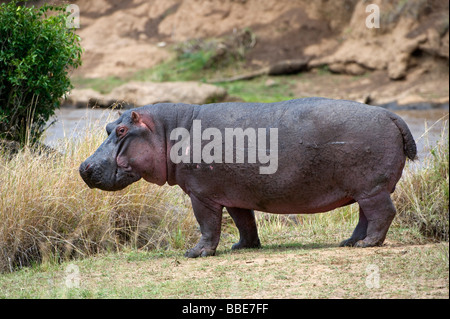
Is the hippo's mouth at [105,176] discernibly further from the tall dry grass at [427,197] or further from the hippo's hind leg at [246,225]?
the tall dry grass at [427,197]

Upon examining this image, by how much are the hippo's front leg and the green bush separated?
3087mm

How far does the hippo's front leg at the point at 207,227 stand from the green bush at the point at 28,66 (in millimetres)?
3087

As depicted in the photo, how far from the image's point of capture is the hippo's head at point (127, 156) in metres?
6.06

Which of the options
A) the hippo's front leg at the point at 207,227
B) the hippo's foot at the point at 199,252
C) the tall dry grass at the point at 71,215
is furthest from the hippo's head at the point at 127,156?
the tall dry grass at the point at 71,215

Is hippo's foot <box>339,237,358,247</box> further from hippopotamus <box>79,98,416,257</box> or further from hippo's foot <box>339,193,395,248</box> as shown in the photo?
hippo's foot <box>339,193,395,248</box>

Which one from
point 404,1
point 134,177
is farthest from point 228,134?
point 404,1

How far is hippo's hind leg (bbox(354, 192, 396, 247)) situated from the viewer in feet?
18.8

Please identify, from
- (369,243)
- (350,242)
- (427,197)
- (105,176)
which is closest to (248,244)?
(350,242)

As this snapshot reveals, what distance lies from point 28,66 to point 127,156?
288cm

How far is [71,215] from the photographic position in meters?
7.00

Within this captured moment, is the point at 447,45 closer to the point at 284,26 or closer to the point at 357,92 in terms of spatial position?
the point at 357,92

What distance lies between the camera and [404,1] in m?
22.9

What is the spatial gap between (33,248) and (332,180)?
9.92 ft

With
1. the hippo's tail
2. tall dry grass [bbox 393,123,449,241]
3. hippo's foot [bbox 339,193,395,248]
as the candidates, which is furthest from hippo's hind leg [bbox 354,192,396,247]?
tall dry grass [bbox 393,123,449,241]
